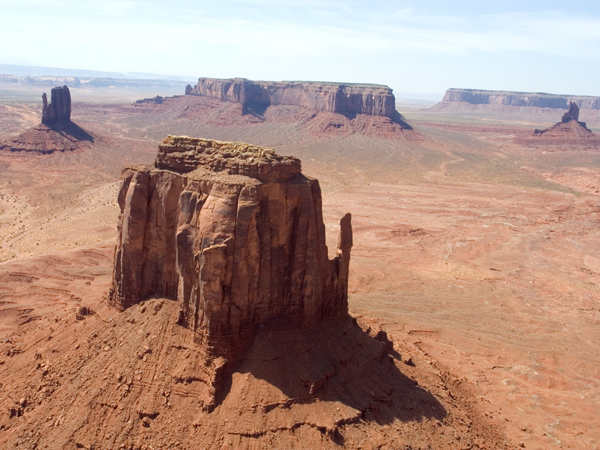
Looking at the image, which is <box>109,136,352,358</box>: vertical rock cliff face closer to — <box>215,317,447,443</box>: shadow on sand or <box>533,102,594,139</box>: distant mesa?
<box>215,317,447,443</box>: shadow on sand

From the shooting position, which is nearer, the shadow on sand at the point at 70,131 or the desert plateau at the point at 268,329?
the desert plateau at the point at 268,329

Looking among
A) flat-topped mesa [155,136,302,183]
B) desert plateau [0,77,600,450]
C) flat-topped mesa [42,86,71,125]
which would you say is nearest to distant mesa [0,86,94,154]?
flat-topped mesa [42,86,71,125]

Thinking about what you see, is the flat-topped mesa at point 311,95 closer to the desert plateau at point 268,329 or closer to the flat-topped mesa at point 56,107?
the flat-topped mesa at point 56,107

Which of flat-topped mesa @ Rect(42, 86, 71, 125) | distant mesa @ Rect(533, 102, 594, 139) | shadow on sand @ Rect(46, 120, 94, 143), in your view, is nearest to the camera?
flat-topped mesa @ Rect(42, 86, 71, 125)

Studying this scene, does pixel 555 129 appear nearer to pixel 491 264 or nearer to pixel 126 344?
pixel 491 264

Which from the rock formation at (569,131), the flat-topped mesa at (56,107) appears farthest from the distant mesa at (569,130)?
the flat-topped mesa at (56,107)

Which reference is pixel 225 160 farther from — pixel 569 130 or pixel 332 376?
pixel 569 130
